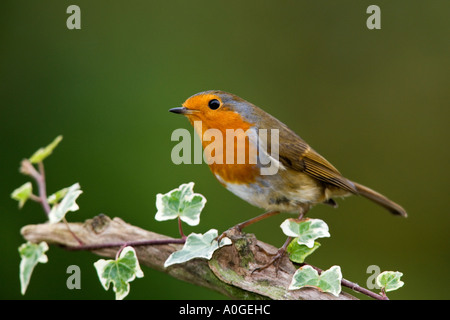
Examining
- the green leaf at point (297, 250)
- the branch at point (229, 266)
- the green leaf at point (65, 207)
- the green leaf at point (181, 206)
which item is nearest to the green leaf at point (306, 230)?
the green leaf at point (297, 250)

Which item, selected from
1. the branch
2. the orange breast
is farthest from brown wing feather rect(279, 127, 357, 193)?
the branch

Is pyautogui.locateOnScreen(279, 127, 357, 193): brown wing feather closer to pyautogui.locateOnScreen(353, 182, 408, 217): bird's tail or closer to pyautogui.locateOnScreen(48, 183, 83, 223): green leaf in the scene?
pyautogui.locateOnScreen(353, 182, 408, 217): bird's tail

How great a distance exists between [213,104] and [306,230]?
911 millimetres

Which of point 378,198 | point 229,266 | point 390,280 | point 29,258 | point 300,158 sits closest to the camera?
point 390,280

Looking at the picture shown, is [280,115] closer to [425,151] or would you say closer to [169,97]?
[169,97]

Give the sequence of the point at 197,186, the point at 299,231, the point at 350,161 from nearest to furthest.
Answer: the point at 299,231
the point at 197,186
the point at 350,161

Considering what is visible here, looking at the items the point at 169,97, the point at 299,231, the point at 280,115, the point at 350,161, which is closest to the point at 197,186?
the point at 169,97

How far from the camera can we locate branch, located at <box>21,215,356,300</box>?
2250mm

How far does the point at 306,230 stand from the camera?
7.13ft

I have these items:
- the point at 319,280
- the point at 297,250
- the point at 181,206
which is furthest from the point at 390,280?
the point at 181,206

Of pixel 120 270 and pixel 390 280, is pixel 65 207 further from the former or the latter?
pixel 390 280

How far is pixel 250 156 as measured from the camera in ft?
8.73

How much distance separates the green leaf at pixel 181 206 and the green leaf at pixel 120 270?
194 millimetres

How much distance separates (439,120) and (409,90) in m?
0.41
